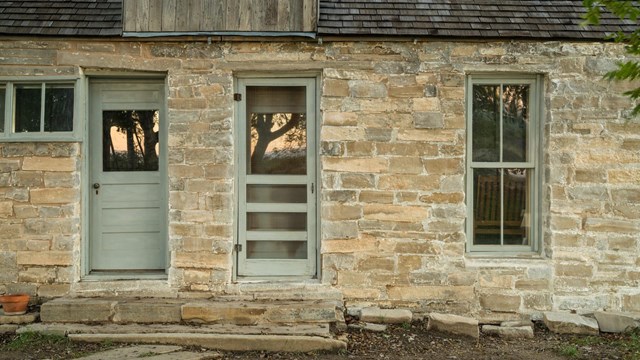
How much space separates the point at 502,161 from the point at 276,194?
2506 millimetres

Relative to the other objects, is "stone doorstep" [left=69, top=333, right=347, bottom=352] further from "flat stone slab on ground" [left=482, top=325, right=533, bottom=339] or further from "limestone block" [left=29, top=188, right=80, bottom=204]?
"limestone block" [left=29, top=188, right=80, bottom=204]

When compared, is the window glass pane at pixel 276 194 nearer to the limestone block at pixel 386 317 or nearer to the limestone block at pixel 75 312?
the limestone block at pixel 386 317

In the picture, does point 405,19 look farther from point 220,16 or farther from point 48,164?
point 48,164

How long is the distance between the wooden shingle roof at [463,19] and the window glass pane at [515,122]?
62cm

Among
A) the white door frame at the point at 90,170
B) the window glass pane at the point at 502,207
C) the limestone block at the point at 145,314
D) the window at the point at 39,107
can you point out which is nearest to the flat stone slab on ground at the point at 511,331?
the window glass pane at the point at 502,207

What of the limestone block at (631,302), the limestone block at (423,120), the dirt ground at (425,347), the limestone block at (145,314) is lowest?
the dirt ground at (425,347)

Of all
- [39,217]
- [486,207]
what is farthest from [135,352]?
[486,207]

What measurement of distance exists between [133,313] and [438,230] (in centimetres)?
324

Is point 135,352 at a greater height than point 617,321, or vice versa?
point 617,321

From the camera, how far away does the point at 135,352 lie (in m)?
5.12

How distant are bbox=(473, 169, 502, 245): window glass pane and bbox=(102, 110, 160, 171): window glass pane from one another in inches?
141

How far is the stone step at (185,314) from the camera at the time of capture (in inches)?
225

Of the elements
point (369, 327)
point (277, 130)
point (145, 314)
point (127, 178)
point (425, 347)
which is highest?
point (277, 130)

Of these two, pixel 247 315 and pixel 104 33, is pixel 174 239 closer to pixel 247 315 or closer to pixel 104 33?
pixel 247 315
